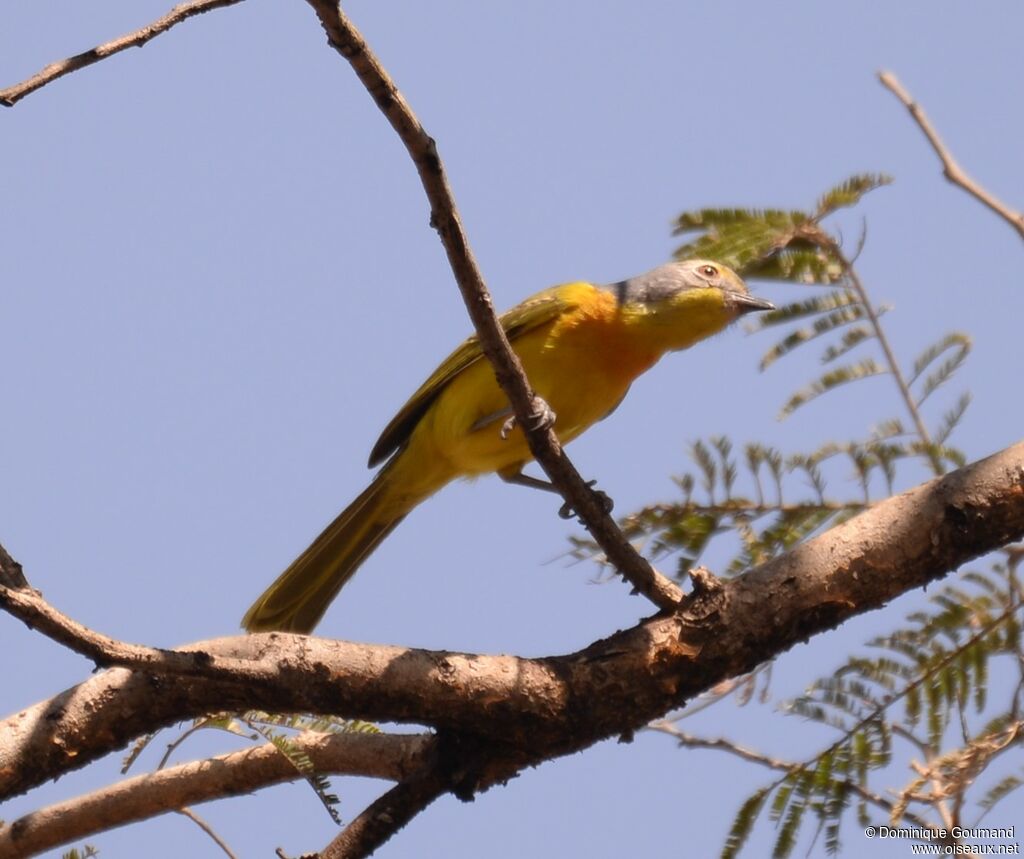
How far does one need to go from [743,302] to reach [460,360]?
139cm

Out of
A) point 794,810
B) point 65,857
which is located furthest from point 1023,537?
point 65,857

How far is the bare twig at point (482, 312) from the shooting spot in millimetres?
3137

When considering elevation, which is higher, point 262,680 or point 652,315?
point 652,315

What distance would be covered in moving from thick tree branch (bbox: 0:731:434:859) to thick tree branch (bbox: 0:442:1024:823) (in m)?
0.31

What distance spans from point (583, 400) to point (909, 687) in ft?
7.36

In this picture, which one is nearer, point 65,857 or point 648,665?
point 648,665

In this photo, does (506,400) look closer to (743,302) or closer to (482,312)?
(743,302)

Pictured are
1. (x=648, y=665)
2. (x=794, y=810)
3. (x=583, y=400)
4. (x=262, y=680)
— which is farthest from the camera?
(x=583, y=400)

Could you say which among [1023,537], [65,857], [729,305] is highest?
[729,305]

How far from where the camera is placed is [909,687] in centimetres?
422

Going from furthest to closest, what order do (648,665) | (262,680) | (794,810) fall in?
(794,810), (648,665), (262,680)

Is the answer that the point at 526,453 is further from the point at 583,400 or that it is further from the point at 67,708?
the point at 67,708

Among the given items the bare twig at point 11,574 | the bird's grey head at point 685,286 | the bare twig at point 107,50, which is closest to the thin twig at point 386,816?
the bare twig at point 11,574

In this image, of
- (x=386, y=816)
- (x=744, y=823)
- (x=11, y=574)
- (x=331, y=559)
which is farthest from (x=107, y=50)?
(x=331, y=559)
